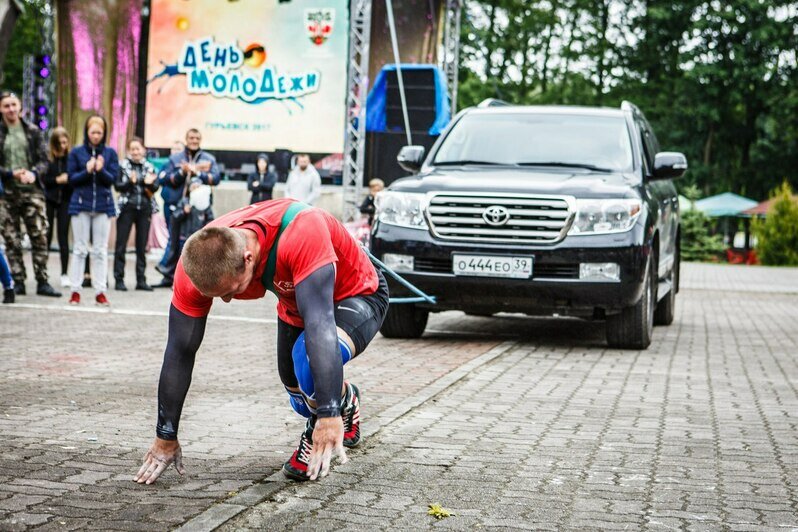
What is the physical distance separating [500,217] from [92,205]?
16.6 ft

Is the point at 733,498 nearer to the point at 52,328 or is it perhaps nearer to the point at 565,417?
the point at 565,417

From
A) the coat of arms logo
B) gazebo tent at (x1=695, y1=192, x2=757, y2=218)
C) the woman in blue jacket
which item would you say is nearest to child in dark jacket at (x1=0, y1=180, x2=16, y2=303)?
the woman in blue jacket

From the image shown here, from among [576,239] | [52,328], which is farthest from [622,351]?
[52,328]

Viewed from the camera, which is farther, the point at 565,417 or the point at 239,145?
the point at 239,145

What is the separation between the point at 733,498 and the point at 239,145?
68.3ft

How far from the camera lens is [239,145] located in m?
24.7

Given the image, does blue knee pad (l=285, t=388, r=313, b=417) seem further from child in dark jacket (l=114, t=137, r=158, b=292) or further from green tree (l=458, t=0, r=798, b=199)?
green tree (l=458, t=0, r=798, b=199)

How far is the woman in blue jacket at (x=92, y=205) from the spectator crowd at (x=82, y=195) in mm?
10

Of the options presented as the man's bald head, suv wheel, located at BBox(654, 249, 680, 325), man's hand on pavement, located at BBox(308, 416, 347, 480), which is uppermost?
the man's bald head

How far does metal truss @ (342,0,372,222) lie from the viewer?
69.6 feet

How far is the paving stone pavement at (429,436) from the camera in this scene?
428 centimetres

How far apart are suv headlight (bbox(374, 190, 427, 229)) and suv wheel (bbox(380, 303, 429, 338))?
75cm

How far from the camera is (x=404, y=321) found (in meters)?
10.3

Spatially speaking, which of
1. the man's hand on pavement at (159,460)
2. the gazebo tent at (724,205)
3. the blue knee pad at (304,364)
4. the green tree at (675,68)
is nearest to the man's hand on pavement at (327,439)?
the blue knee pad at (304,364)
